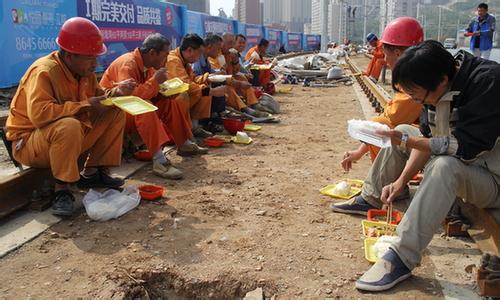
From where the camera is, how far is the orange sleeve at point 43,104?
11.0ft

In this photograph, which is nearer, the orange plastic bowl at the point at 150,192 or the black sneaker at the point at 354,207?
the black sneaker at the point at 354,207

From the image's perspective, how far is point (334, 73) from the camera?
14773 millimetres

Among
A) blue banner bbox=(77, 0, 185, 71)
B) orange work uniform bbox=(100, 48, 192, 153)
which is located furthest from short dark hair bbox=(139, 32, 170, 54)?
blue banner bbox=(77, 0, 185, 71)

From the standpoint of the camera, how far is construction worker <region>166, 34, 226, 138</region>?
18.5 feet

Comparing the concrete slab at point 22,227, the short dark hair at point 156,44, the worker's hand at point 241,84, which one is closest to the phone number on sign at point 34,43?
the worker's hand at point 241,84

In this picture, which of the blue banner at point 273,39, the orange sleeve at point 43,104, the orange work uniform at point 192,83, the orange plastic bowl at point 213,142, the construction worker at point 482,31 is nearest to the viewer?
the orange sleeve at point 43,104

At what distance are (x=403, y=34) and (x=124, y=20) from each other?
8.66m

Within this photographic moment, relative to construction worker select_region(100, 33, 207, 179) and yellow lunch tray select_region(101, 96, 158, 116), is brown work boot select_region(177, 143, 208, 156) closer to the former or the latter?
construction worker select_region(100, 33, 207, 179)

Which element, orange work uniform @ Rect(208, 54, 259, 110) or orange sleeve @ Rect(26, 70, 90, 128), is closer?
orange sleeve @ Rect(26, 70, 90, 128)

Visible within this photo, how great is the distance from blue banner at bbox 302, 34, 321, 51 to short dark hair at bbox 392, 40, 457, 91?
47.9 m

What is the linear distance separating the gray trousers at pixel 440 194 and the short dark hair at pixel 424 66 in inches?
15.8

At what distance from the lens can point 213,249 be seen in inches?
120

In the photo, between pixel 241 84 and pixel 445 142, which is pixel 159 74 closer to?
pixel 445 142

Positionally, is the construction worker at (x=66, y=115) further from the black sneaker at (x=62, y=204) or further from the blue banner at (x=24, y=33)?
the blue banner at (x=24, y=33)
